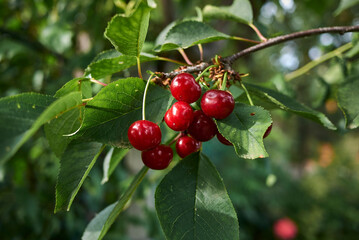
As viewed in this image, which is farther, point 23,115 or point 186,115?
point 186,115

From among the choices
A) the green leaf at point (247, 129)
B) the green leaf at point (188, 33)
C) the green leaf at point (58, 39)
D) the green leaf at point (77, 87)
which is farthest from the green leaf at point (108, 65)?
the green leaf at point (58, 39)

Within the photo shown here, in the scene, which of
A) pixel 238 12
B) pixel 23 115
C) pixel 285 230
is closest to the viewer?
pixel 23 115

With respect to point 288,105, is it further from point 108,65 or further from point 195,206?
point 108,65

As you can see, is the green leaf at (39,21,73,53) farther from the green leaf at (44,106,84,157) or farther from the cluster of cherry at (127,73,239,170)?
the cluster of cherry at (127,73,239,170)

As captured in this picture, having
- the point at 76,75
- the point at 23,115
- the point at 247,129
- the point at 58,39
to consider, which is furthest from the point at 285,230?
the point at 23,115

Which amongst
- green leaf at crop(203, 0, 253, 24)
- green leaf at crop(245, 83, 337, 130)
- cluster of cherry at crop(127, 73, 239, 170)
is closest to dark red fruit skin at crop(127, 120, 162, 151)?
cluster of cherry at crop(127, 73, 239, 170)

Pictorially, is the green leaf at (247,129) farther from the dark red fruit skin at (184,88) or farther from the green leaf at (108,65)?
the green leaf at (108,65)
